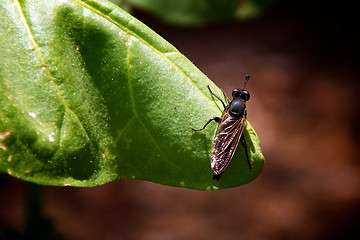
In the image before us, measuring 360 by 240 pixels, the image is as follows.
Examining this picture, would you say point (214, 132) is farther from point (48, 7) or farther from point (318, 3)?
point (318, 3)

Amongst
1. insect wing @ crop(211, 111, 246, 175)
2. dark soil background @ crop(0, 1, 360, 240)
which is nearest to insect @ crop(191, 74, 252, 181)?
insect wing @ crop(211, 111, 246, 175)

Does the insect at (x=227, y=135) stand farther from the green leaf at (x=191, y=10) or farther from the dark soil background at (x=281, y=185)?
the dark soil background at (x=281, y=185)

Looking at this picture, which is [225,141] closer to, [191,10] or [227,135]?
[227,135]

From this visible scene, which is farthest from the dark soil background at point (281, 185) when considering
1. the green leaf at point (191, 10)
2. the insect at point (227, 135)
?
the insect at point (227, 135)

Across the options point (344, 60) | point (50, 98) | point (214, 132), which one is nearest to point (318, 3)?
point (344, 60)

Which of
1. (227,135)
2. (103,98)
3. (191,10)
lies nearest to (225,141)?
(227,135)
